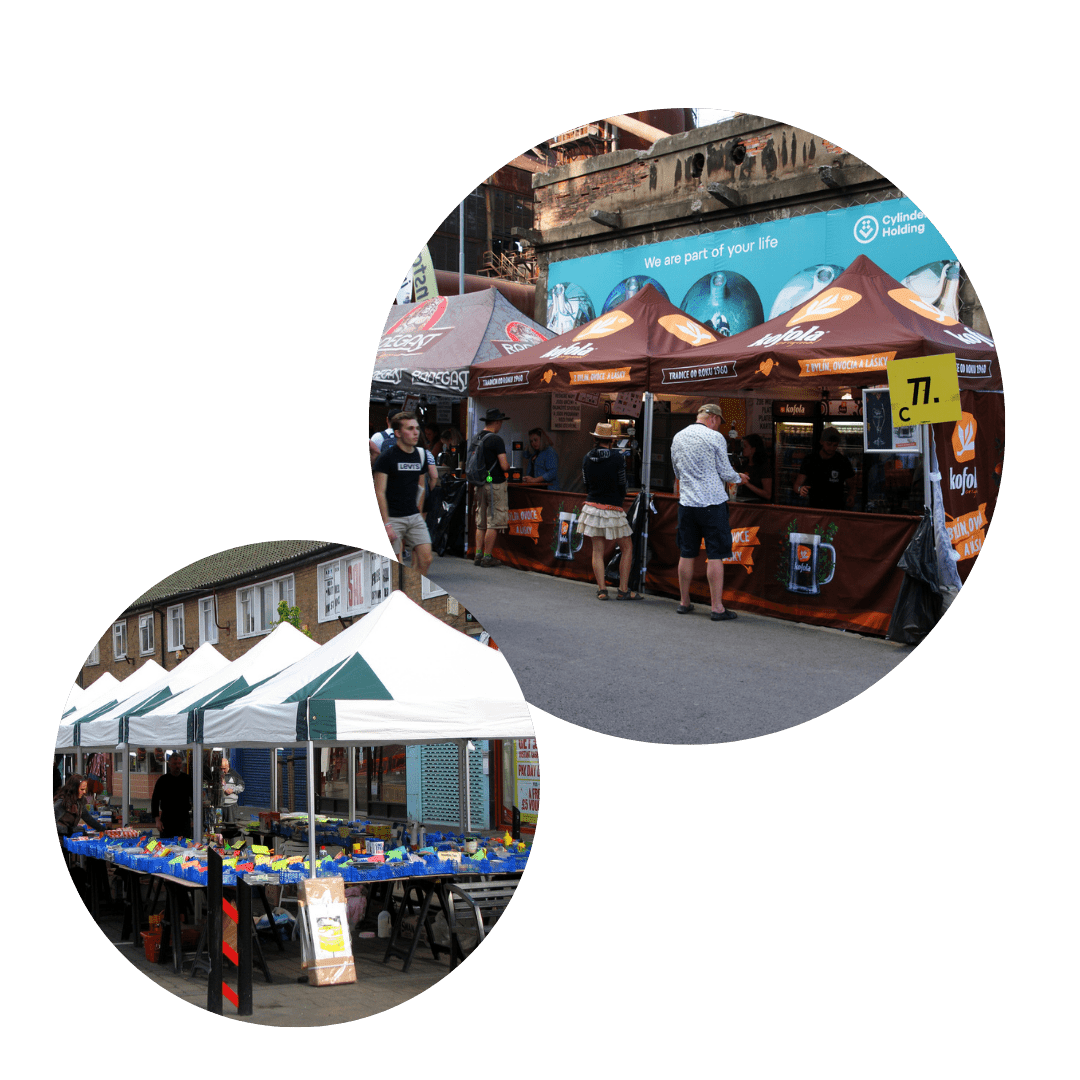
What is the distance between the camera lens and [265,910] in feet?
15.5

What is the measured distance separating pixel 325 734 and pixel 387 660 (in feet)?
1.42

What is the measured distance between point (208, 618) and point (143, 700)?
1.51ft

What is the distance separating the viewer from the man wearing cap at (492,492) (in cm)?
721

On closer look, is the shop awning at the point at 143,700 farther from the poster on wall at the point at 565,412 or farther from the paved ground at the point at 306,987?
the poster on wall at the point at 565,412

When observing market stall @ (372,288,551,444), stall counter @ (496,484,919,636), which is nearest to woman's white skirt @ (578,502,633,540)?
stall counter @ (496,484,919,636)

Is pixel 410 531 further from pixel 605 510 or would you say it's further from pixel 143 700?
pixel 143 700

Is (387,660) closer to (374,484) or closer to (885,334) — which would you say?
(374,484)

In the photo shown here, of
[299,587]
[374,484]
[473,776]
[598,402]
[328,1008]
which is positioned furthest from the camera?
[598,402]

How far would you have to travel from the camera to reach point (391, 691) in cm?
507

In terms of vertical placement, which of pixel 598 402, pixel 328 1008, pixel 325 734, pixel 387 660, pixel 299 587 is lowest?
pixel 328 1008

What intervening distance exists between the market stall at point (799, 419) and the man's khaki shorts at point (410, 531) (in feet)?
2.36

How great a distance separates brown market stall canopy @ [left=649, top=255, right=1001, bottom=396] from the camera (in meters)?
6.11

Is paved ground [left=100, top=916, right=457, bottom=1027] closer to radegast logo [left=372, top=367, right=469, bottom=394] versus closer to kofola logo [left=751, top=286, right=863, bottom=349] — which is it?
radegast logo [left=372, top=367, right=469, bottom=394]

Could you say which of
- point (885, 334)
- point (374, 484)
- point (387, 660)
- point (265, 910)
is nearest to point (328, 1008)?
point (265, 910)
